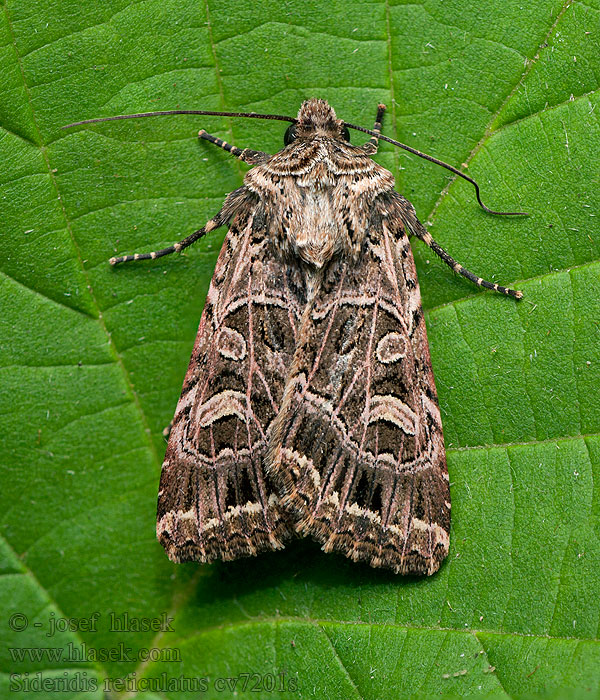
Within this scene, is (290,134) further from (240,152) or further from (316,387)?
(316,387)

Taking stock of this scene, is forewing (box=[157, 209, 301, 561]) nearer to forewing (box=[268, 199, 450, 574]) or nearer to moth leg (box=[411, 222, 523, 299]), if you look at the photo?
forewing (box=[268, 199, 450, 574])

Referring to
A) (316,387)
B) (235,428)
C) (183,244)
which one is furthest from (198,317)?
(316,387)

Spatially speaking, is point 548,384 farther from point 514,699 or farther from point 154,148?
point 154,148

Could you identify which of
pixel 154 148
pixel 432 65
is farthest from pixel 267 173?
pixel 432 65

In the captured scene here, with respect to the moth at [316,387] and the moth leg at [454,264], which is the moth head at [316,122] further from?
the moth leg at [454,264]

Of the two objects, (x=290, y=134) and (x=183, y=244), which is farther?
(x=183, y=244)

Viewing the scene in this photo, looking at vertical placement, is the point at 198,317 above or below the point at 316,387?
above

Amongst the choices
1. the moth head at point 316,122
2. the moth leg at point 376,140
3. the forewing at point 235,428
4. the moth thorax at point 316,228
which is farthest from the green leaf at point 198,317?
the moth thorax at point 316,228
